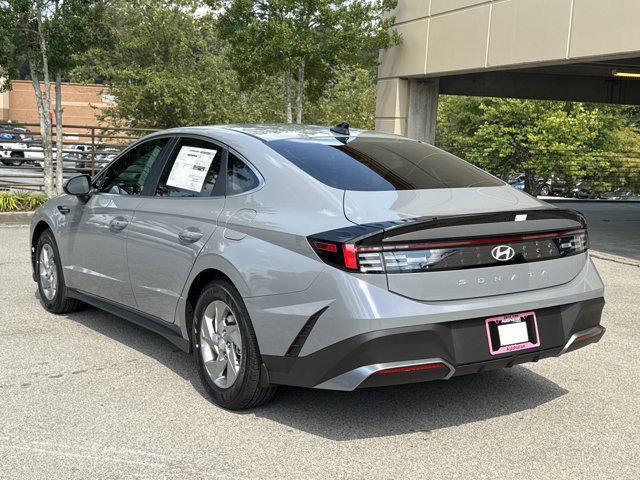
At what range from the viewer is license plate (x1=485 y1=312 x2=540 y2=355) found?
13.2 ft

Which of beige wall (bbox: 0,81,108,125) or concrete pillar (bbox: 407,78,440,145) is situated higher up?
concrete pillar (bbox: 407,78,440,145)

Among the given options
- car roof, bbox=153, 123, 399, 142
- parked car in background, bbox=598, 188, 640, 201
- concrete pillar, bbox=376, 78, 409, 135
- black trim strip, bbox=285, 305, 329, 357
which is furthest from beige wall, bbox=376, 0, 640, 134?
parked car in background, bbox=598, 188, 640, 201

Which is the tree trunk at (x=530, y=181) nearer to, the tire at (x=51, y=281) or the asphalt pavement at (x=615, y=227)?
the asphalt pavement at (x=615, y=227)

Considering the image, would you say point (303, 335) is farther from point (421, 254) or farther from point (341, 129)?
point (341, 129)

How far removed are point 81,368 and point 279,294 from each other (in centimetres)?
194

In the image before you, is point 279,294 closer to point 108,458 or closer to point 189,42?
point 108,458

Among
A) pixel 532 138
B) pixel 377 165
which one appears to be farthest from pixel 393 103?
pixel 532 138

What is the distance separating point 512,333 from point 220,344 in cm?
165

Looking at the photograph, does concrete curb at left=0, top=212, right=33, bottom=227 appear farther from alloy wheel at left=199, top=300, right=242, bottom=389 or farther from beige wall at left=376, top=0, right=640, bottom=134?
alloy wheel at left=199, top=300, right=242, bottom=389

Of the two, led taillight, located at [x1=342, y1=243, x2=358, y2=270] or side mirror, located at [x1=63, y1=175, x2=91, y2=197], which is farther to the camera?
side mirror, located at [x1=63, y1=175, x2=91, y2=197]

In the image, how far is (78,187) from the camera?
598cm

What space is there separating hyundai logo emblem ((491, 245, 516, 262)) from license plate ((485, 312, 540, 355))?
30 centimetres

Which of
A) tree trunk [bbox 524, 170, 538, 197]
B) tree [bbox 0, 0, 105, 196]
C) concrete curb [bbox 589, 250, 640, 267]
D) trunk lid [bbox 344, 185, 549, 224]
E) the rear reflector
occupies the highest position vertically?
tree [bbox 0, 0, 105, 196]

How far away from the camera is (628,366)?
223 inches
